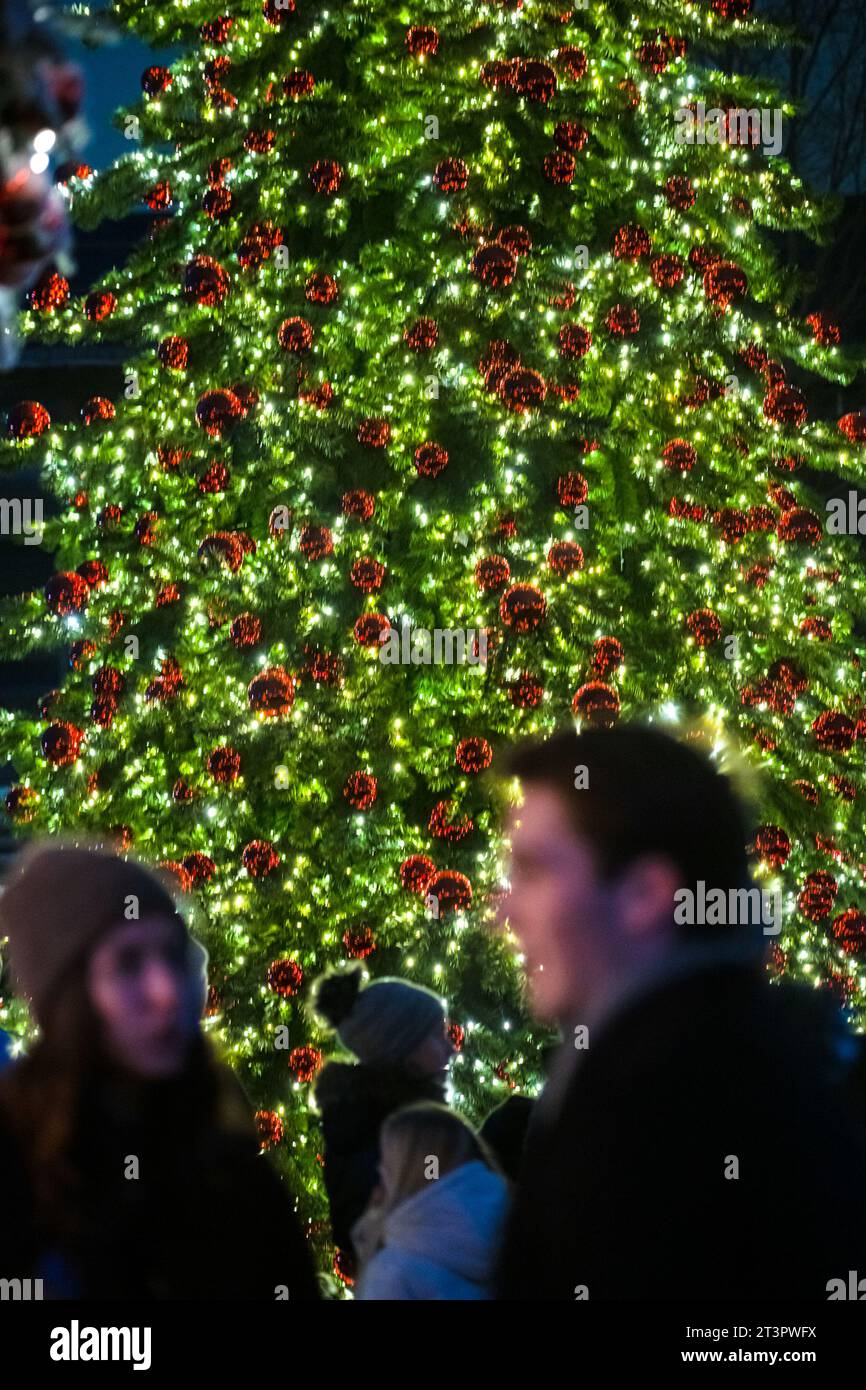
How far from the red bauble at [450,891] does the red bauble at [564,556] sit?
47.7 inches

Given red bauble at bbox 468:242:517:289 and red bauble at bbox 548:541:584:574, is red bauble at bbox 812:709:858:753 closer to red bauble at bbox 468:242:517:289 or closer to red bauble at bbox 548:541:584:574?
red bauble at bbox 548:541:584:574

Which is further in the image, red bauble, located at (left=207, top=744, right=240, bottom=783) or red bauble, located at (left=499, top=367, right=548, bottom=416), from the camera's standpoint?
red bauble, located at (left=499, top=367, right=548, bottom=416)


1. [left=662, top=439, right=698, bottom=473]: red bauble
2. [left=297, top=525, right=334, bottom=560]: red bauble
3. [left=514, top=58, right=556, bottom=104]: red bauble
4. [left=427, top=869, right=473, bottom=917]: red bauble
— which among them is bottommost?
[left=427, top=869, right=473, bottom=917]: red bauble

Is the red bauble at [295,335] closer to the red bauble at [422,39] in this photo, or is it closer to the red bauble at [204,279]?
the red bauble at [204,279]

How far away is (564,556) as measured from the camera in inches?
237

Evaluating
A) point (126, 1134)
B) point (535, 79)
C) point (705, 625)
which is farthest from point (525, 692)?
point (126, 1134)

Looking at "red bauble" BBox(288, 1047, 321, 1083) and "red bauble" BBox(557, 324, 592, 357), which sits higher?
"red bauble" BBox(557, 324, 592, 357)

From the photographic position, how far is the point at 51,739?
6.18 metres

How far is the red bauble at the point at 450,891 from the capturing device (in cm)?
571

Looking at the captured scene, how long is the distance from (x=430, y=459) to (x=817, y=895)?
223 cm

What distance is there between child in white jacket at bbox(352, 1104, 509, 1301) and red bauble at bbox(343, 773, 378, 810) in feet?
8.52

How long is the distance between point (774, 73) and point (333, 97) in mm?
12716

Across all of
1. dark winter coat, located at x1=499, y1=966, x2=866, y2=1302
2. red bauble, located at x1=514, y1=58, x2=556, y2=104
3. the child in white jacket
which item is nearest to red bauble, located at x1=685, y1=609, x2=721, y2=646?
red bauble, located at x1=514, y1=58, x2=556, y2=104

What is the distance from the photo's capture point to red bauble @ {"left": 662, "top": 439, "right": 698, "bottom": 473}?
6352 millimetres
